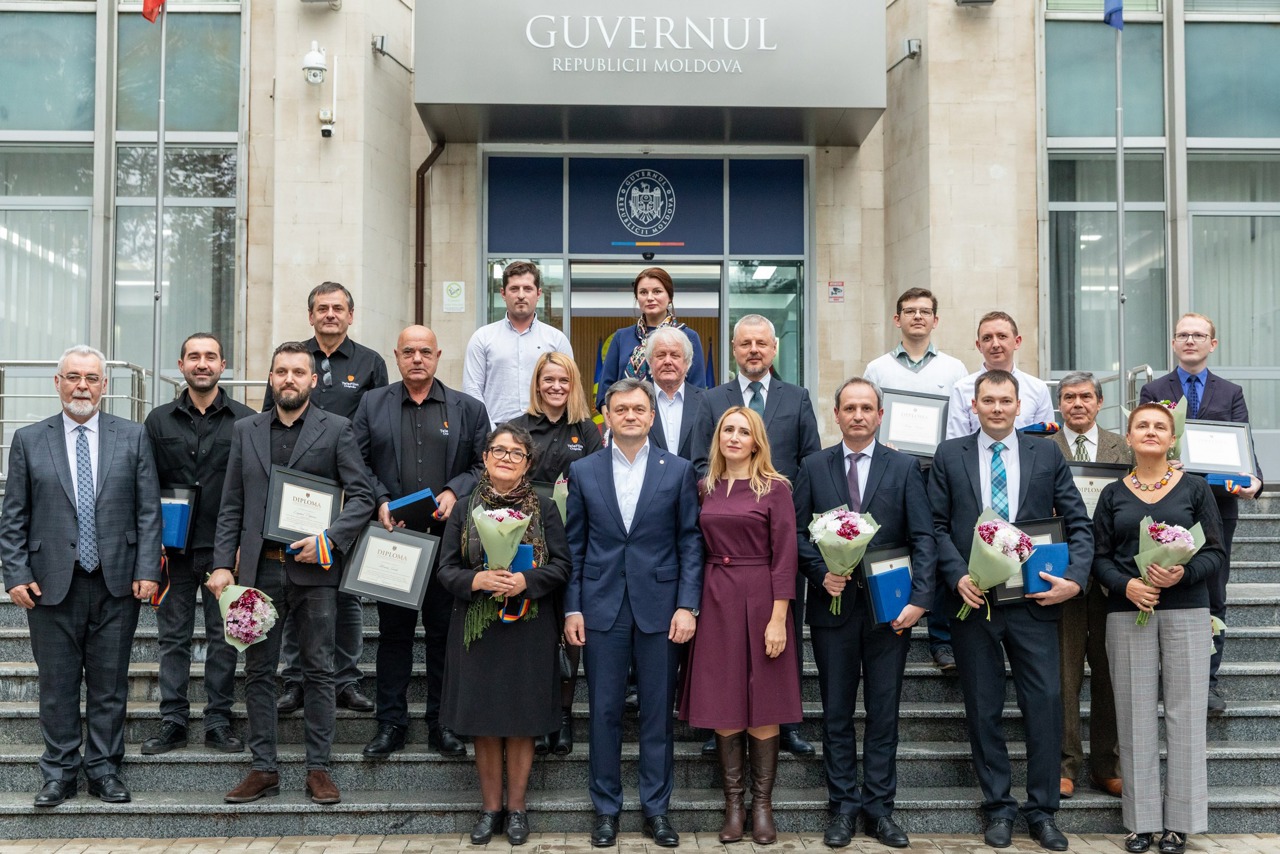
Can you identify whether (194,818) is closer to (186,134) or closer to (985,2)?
(186,134)

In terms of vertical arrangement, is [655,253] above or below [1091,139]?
below

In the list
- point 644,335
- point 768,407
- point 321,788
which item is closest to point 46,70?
point 644,335

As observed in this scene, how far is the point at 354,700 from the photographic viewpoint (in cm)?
626

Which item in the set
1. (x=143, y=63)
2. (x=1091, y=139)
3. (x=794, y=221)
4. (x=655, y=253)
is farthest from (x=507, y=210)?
(x=1091, y=139)

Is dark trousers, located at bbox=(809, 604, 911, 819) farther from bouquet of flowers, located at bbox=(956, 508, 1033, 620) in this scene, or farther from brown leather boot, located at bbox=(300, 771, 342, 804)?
brown leather boot, located at bbox=(300, 771, 342, 804)

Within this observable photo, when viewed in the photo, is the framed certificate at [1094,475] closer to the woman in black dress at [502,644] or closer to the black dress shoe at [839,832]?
the black dress shoe at [839,832]

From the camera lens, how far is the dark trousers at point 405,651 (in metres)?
5.98

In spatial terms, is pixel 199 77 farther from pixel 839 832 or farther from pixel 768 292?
pixel 839 832

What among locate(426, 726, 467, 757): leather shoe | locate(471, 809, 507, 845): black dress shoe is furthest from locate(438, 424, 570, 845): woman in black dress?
locate(426, 726, 467, 757): leather shoe

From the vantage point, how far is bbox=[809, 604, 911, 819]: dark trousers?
18.1 feet

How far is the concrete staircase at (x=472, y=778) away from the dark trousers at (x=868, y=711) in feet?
0.80

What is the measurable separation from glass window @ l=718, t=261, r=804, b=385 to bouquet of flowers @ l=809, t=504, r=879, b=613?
273 inches

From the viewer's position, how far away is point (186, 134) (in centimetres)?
1173

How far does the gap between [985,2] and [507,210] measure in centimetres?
524
